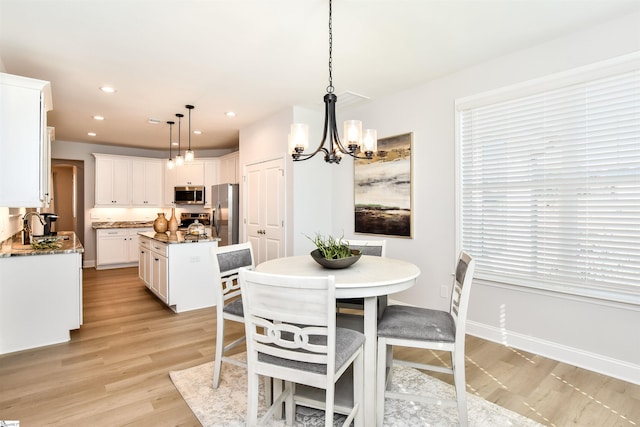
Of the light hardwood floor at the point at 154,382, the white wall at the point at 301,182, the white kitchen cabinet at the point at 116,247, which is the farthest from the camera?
the white kitchen cabinet at the point at 116,247

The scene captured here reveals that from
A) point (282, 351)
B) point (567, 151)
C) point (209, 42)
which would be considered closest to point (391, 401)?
point (282, 351)

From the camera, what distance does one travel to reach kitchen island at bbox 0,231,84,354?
9.49 ft

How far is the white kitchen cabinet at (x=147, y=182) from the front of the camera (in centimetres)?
727

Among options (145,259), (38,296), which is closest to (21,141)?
(38,296)

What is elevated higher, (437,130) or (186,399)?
(437,130)

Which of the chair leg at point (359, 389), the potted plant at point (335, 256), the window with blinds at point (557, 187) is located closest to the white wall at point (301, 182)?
the window with blinds at point (557, 187)

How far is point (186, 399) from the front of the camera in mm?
2158

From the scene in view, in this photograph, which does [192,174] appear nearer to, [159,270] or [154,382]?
[159,270]

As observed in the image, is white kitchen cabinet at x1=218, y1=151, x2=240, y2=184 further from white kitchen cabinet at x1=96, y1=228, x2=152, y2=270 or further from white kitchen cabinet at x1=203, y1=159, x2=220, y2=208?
white kitchen cabinet at x1=96, y1=228, x2=152, y2=270

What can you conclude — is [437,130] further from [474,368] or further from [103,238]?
[103,238]

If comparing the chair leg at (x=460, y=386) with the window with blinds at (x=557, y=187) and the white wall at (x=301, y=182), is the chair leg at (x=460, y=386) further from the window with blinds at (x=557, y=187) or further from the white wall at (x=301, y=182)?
the white wall at (x=301, y=182)

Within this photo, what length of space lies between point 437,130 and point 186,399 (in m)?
3.35

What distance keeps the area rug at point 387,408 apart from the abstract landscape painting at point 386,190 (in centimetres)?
189

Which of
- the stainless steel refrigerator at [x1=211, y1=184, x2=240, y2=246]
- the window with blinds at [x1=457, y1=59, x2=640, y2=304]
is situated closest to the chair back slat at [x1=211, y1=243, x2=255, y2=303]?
the window with blinds at [x1=457, y1=59, x2=640, y2=304]
